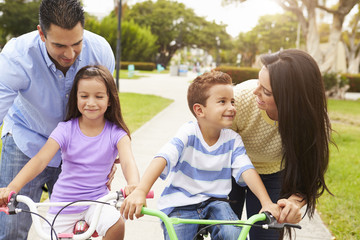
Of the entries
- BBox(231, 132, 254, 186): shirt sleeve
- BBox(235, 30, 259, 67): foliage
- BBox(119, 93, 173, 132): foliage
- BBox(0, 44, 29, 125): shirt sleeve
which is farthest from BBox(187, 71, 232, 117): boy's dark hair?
BBox(235, 30, 259, 67): foliage

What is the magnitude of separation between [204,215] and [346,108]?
14.7m

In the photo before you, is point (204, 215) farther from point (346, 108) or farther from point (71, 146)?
point (346, 108)

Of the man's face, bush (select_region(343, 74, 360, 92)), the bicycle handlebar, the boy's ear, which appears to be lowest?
bush (select_region(343, 74, 360, 92))

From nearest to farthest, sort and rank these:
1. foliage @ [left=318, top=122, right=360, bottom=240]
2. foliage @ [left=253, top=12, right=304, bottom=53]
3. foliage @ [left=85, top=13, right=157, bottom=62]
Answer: foliage @ [left=318, top=122, right=360, bottom=240]
foliage @ [left=85, top=13, right=157, bottom=62]
foliage @ [left=253, top=12, right=304, bottom=53]

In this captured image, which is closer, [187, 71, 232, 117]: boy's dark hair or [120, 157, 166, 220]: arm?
[120, 157, 166, 220]: arm

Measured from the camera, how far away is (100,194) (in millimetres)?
2543

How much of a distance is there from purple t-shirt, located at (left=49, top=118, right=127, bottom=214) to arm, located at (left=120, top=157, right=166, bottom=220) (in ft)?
1.66

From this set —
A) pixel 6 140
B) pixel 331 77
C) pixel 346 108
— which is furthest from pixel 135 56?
pixel 6 140

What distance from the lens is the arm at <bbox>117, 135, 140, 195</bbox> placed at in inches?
93.0

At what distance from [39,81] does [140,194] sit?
111 cm

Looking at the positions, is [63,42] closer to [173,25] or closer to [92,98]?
[92,98]

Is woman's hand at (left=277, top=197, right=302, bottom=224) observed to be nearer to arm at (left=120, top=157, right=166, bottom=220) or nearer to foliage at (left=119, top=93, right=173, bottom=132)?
arm at (left=120, top=157, right=166, bottom=220)

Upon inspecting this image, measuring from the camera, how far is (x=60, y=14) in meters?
2.35

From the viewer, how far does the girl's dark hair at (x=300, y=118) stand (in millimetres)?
2059
